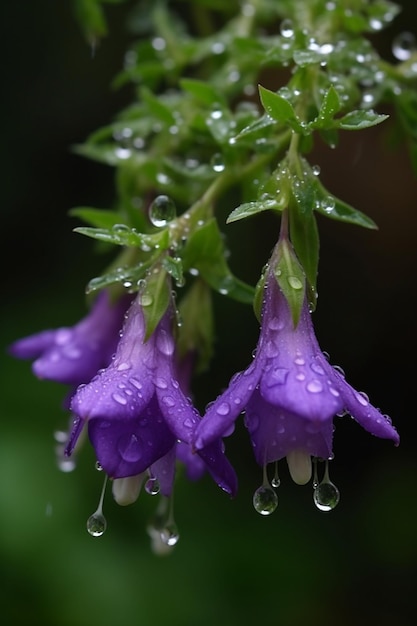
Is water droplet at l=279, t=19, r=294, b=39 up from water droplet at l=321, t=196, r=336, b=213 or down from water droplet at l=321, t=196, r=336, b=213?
up

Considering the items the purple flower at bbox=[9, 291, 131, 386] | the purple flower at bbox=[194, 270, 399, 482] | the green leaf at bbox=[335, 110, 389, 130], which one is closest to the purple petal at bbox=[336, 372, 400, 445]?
the purple flower at bbox=[194, 270, 399, 482]

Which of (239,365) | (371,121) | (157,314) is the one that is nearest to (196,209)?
(157,314)

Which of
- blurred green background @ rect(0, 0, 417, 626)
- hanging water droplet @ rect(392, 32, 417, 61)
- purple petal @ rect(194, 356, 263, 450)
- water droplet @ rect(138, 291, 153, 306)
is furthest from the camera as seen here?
blurred green background @ rect(0, 0, 417, 626)

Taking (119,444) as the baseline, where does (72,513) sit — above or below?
below

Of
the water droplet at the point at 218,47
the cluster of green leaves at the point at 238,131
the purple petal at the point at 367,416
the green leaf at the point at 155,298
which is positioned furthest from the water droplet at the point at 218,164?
the purple petal at the point at 367,416

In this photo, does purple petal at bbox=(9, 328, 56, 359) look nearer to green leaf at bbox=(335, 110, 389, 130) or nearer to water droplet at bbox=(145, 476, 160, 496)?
water droplet at bbox=(145, 476, 160, 496)

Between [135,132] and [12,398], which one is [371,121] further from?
[12,398]
